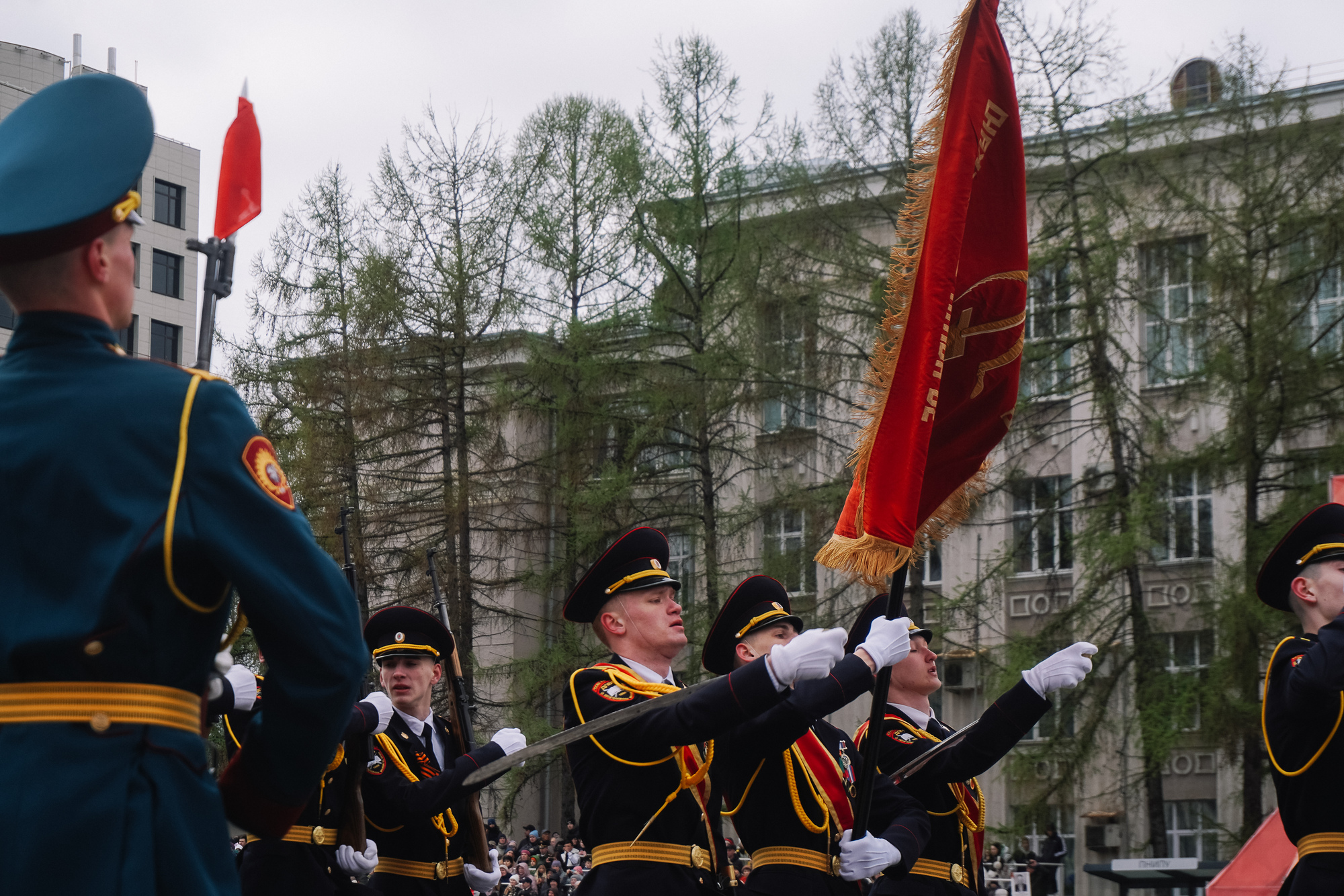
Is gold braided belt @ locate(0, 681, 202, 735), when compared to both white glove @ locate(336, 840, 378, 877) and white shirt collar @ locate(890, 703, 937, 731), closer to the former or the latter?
white glove @ locate(336, 840, 378, 877)

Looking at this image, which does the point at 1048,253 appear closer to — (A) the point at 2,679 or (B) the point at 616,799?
(B) the point at 616,799

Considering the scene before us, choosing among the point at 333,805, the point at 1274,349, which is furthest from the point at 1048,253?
the point at 333,805

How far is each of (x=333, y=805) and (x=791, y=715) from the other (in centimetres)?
289

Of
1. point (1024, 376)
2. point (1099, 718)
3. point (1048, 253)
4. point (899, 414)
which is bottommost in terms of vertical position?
point (1099, 718)

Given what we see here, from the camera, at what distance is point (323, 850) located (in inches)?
293

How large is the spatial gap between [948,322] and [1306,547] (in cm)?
202

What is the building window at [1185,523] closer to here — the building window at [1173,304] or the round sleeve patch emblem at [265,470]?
the building window at [1173,304]

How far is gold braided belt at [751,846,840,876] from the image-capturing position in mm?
6141

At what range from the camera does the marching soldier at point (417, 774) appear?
24.4 feet

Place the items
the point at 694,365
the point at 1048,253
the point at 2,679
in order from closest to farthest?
the point at 2,679
the point at 1048,253
the point at 694,365

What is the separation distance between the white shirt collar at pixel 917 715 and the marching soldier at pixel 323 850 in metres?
2.61

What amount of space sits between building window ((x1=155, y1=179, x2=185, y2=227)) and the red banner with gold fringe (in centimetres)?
4525

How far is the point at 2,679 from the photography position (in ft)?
8.00

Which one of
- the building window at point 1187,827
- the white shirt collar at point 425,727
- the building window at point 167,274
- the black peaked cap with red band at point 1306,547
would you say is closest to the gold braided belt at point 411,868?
the white shirt collar at point 425,727
